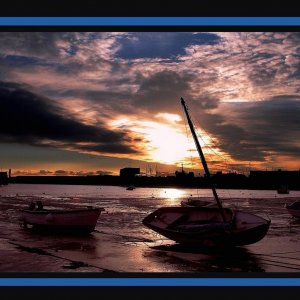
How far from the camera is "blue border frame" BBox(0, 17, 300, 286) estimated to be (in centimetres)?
905

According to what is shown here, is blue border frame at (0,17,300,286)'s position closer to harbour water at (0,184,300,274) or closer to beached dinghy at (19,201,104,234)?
harbour water at (0,184,300,274)

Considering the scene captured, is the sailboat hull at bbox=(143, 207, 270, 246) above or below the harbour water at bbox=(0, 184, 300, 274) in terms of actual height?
above

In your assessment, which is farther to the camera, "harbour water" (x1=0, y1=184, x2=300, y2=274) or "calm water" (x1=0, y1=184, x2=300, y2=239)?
"calm water" (x1=0, y1=184, x2=300, y2=239)

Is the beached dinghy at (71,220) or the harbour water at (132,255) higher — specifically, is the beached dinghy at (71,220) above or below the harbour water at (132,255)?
above
